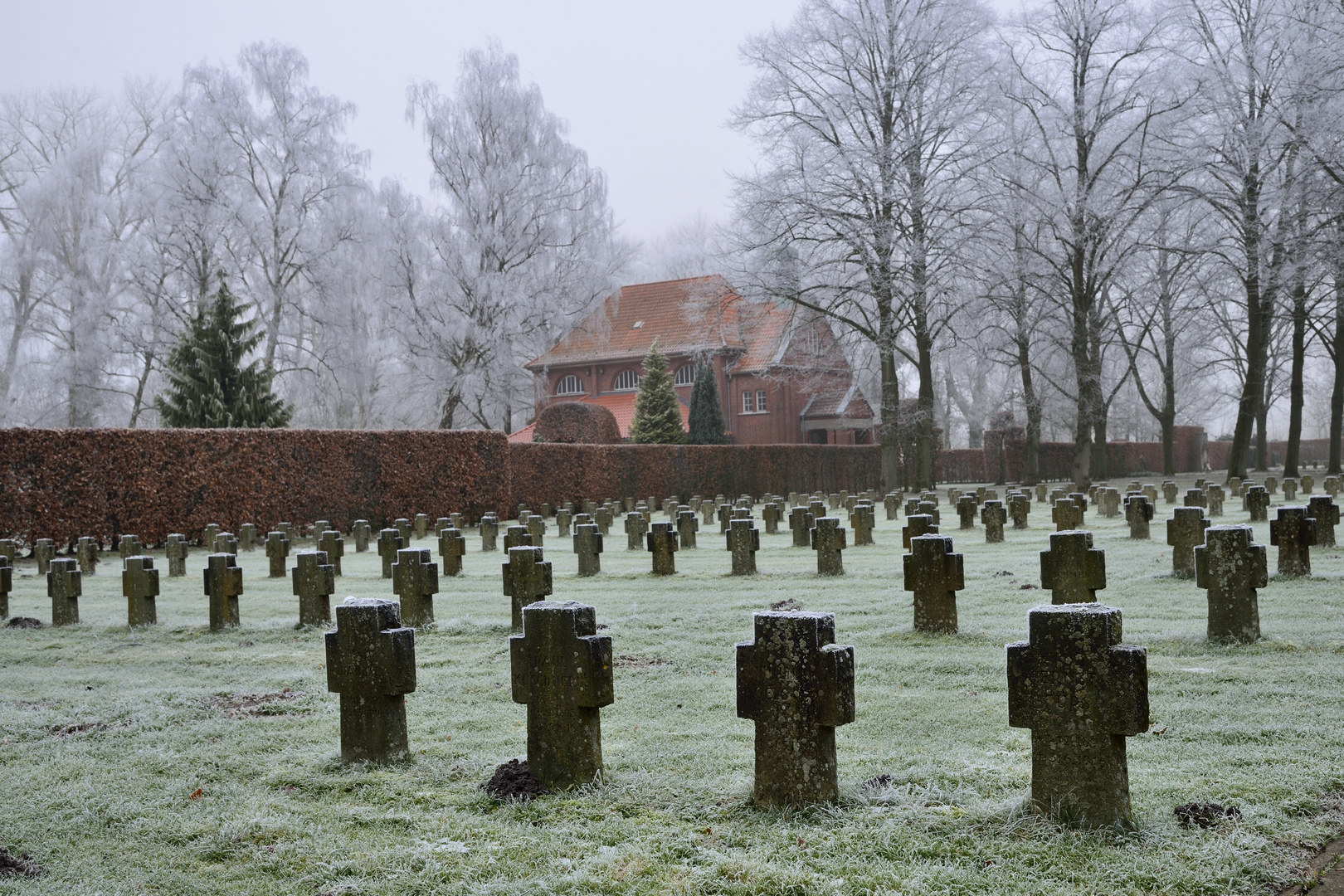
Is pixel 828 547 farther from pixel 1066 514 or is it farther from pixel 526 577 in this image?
pixel 1066 514

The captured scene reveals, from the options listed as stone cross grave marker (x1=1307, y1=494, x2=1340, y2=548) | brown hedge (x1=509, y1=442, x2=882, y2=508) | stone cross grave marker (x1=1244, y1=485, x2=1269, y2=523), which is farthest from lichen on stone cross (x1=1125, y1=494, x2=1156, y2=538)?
brown hedge (x1=509, y1=442, x2=882, y2=508)

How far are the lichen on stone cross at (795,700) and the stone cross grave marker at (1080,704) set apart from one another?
58 centimetres

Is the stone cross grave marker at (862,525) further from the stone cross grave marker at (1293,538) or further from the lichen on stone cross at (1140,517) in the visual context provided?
the stone cross grave marker at (1293,538)

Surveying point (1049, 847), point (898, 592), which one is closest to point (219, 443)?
point (898, 592)

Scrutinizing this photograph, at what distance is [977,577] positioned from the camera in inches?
412

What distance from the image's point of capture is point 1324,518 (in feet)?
36.8

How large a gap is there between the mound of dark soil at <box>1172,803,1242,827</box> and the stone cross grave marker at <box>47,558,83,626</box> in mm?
9194

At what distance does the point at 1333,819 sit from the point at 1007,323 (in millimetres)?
35045

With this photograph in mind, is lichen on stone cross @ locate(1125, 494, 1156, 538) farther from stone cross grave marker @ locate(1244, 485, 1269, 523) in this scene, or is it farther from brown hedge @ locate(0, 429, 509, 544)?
brown hedge @ locate(0, 429, 509, 544)

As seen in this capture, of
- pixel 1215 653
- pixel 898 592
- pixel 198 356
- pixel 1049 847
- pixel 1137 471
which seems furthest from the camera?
pixel 1137 471

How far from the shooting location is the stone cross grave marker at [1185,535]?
9031 millimetres

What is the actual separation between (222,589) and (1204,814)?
7550 mm

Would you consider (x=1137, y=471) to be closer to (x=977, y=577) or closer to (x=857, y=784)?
(x=977, y=577)

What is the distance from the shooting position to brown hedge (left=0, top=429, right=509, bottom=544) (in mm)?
17266
